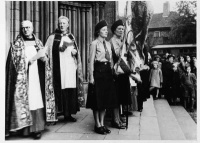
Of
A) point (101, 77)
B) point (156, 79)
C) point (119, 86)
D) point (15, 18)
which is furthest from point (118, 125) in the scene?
point (156, 79)

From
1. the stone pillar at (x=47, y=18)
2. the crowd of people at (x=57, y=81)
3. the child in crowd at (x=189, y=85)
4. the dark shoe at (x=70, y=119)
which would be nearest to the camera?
the crowd of people at (x=57, y=81)

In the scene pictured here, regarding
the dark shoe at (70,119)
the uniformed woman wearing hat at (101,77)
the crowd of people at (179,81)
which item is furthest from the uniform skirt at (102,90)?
the crowd of people at (179,81)

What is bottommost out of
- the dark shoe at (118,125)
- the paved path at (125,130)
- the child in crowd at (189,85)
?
the paved path at (125,130)

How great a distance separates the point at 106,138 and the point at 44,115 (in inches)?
36.0

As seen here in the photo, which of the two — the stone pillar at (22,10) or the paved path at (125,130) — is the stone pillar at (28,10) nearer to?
the stone pillar at (22,10)

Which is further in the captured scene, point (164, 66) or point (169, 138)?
point (164, 66)

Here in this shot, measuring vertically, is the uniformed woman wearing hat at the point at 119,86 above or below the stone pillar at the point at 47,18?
below

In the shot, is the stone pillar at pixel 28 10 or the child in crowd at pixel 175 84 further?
the child in crowd at pixel 175 84

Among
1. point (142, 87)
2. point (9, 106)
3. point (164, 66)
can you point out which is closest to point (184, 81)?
point (164, 66)

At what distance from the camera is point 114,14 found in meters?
7.44

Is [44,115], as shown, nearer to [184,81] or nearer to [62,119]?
[62,119]

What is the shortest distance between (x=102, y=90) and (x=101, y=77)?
0.61ft

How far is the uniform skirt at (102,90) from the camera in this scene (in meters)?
3.35
